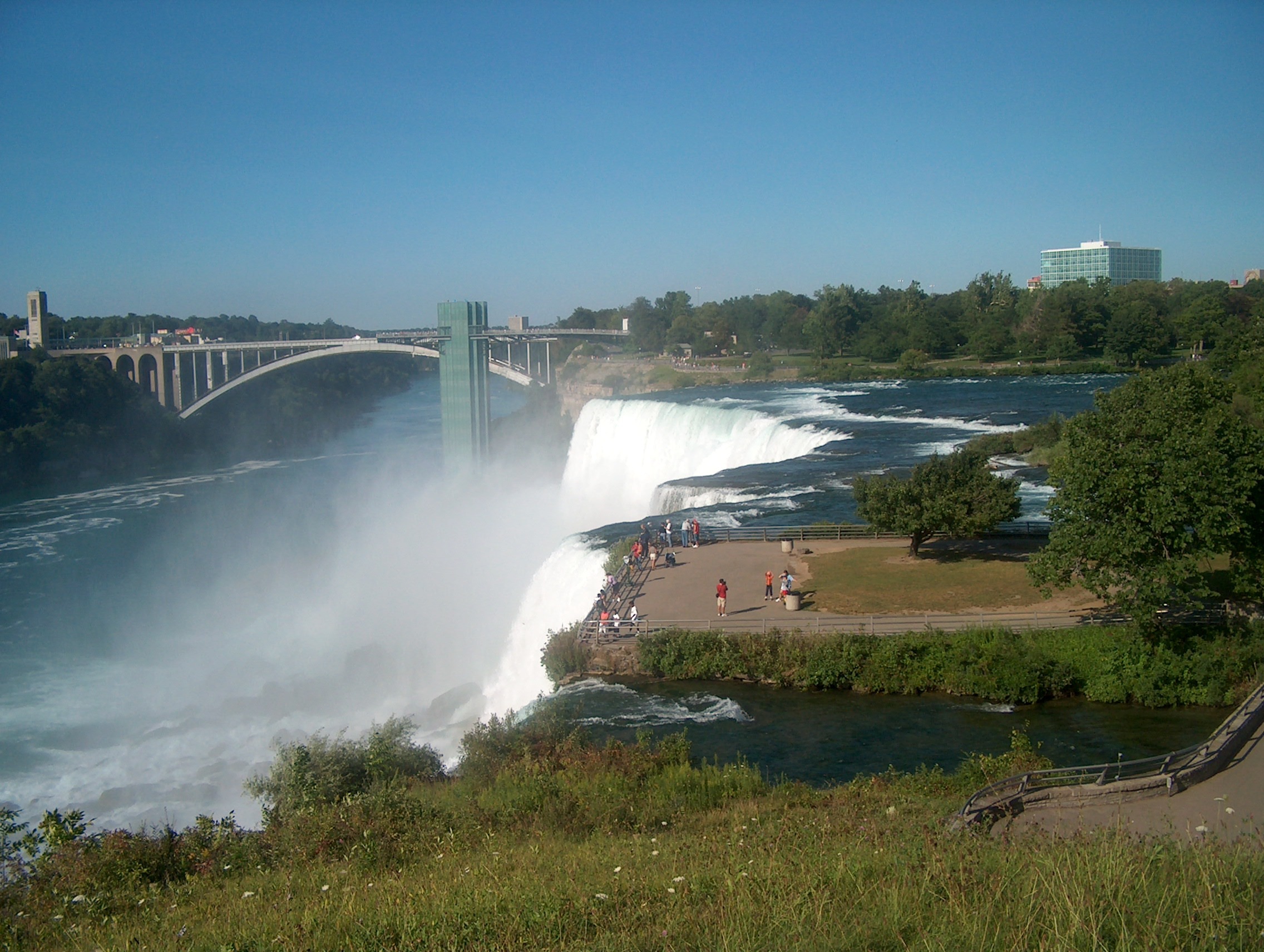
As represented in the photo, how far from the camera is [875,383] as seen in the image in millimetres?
47344

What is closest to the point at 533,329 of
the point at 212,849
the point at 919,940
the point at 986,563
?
the point at 986,563

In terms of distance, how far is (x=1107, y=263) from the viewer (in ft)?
503

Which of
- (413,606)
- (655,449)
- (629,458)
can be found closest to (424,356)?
(629,458)

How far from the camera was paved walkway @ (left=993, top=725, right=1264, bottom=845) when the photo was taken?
5918mm

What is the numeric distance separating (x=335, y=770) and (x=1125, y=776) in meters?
6.81

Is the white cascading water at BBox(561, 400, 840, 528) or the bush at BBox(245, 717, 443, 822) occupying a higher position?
the white cascading water at BBox(561, 400, 840, 528)

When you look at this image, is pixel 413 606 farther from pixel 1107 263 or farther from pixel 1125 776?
pixel 1107 263

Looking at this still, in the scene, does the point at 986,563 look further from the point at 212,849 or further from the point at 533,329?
the point at 533,329

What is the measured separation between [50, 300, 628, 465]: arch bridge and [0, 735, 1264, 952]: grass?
35.3m

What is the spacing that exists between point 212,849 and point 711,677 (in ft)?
23.7

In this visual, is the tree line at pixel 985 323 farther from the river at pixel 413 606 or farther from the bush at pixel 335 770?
the bush at pixel 335 770

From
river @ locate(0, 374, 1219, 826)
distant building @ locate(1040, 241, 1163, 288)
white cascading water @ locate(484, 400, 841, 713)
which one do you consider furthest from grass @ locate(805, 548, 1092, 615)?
distant building @ locate(1040, 241, 1163, 288)

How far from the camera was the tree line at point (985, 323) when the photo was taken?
1873 inches

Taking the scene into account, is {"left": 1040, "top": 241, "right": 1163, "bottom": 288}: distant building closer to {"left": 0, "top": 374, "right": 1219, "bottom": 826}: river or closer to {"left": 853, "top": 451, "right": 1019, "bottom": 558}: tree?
{"left": 0, "top": 374, "right": 1219, "bottom": 826}: river
